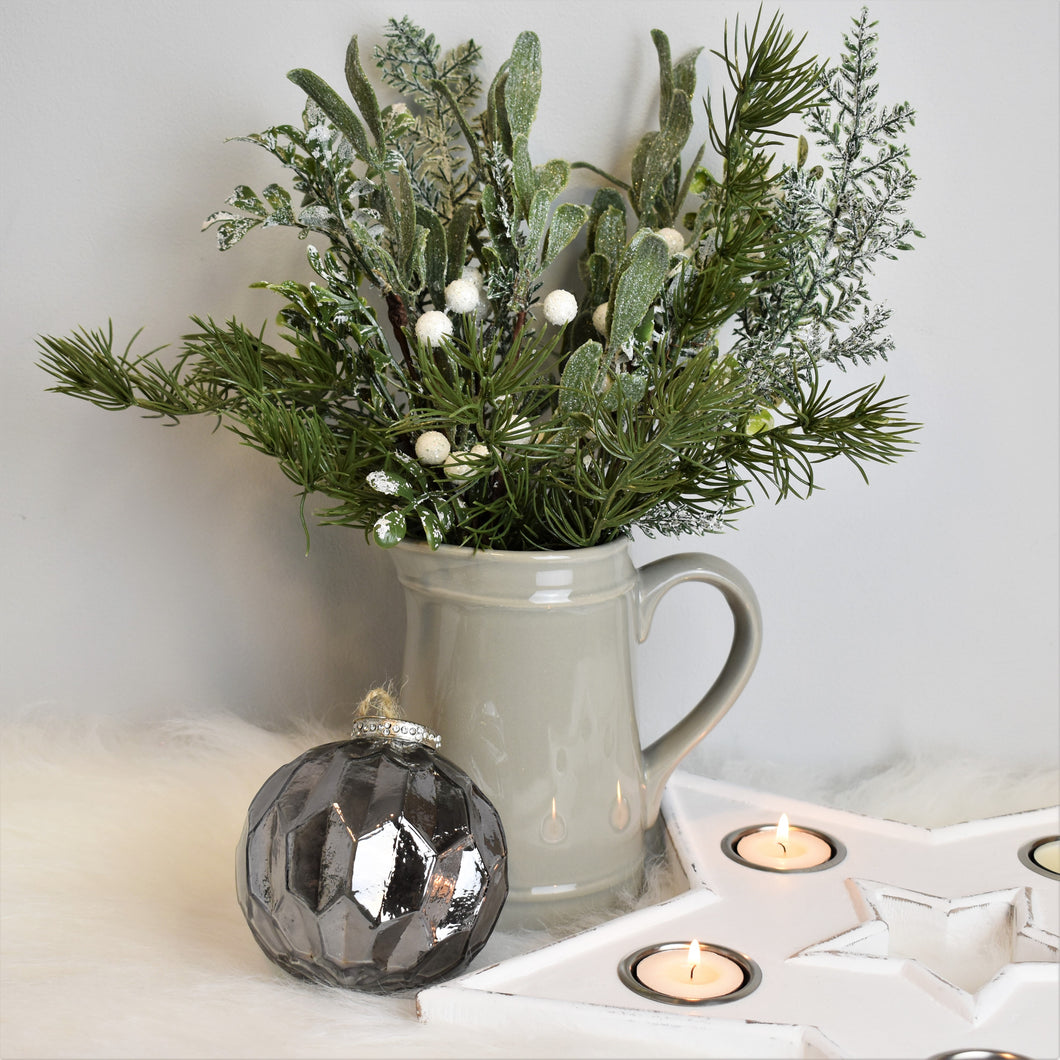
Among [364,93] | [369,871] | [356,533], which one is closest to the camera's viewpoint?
[369,871]

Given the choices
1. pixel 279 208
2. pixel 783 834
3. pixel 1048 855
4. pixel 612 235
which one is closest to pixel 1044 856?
pixel 1048 855

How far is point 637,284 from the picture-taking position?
→ 1.56 ft

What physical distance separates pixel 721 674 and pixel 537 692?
111mm

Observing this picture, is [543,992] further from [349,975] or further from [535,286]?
[535,286]

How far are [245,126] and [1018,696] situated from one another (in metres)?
0.57

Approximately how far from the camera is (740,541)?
2.16ft

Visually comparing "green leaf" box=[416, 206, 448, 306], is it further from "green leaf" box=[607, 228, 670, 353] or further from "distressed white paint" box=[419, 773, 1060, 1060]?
"distressed white paint" box=[419, 773, 1060, 1060]

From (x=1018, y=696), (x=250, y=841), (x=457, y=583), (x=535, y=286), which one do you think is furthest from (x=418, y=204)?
(x=1018, y=696)

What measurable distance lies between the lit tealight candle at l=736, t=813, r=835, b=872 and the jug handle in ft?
0.17

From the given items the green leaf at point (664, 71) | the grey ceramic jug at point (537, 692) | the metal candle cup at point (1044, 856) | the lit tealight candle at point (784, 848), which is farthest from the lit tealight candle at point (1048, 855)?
the green leaf at point (664, 71)

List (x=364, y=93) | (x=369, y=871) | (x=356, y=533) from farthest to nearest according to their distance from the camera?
1. (x=356, y=533)
2. (x=364, y=93)
3. (x=369, y=871)

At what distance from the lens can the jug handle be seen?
547 mm

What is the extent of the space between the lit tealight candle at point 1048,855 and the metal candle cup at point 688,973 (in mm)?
187

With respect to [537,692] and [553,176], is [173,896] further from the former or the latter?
[553,176]
